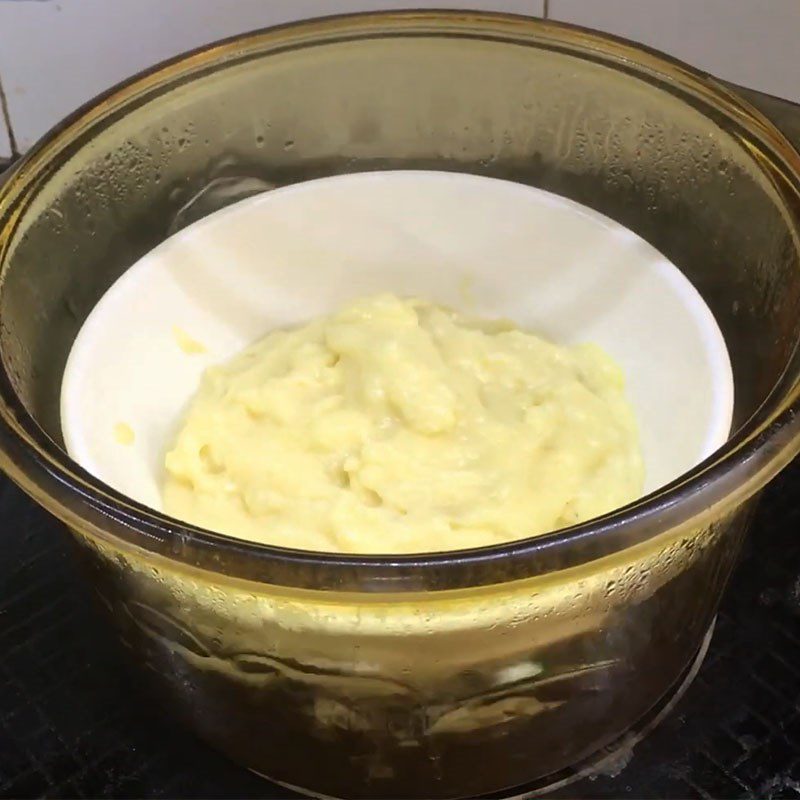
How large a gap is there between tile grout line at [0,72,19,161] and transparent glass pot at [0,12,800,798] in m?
0.21

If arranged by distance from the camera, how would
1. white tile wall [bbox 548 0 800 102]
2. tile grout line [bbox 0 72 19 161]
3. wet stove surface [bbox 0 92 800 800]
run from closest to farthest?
wet stove surface [bbox 0 92 800 800] < white tile wall [bbox 548 0 800 102] < tile grout line [bbox 0 72 19 161]

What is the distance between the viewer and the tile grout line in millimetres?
909

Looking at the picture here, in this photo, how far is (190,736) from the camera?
63cm

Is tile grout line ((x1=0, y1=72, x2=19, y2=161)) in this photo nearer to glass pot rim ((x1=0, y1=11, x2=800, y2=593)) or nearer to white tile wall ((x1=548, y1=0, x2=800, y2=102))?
glass pot rim ((x1=0, y1=11, x2=800, y2=593))

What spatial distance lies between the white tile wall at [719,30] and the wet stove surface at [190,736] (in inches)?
4.8

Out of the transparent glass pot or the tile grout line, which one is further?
the tile grout line

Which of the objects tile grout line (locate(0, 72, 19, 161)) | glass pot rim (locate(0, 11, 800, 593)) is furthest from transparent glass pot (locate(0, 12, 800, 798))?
tile grout line (locate(0, 72, 19, 161))

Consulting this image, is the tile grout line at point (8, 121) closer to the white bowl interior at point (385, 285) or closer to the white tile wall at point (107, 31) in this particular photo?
the white tile wall at point (107, 31)

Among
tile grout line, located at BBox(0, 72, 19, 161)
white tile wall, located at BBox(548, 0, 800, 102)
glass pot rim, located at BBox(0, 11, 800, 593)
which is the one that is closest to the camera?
glass pot rim, located at BBox(0, 11, 800, 593)

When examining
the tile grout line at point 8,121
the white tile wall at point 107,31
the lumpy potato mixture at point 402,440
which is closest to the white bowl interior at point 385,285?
the lumpy potato mixture at point 402,440

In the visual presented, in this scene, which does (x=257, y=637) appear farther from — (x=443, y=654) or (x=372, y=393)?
(x=372, y=393)

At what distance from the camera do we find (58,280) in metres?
0.72

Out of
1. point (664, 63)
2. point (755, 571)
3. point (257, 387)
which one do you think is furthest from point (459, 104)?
point (755, 571)

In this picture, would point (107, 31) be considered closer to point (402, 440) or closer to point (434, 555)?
point (402, 440)
